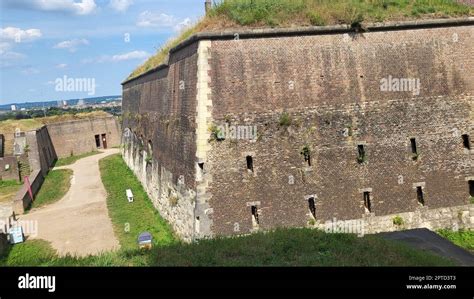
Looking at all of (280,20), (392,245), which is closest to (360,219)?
(392,245)

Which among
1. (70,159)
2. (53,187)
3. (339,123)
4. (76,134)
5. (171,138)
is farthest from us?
(76,134)

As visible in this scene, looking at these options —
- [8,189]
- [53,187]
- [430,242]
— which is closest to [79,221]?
[53,187]

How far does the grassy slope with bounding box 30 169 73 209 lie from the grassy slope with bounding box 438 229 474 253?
67.1 ft

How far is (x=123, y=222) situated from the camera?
63.4 feet

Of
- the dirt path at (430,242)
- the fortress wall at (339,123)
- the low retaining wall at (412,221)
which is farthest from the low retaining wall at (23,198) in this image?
the dirt path at (430,242)

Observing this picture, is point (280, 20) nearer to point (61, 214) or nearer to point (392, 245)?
point (392, 245)

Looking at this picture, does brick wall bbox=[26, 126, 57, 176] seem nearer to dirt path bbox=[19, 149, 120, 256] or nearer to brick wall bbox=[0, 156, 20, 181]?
brick wall bbox=[0, 156, 20, 181]

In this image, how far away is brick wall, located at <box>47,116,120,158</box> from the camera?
45.1m

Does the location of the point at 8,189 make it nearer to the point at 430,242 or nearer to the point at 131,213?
the point at 131,213

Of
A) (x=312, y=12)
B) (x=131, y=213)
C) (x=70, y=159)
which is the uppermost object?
(x=312, y=12)

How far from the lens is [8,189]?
95.6 ft

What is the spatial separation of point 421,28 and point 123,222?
1465cm

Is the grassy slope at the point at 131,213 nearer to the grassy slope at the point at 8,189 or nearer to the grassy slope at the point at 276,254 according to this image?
the grassy slope at the point at 8,189

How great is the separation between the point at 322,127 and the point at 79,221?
1242 centimetres
